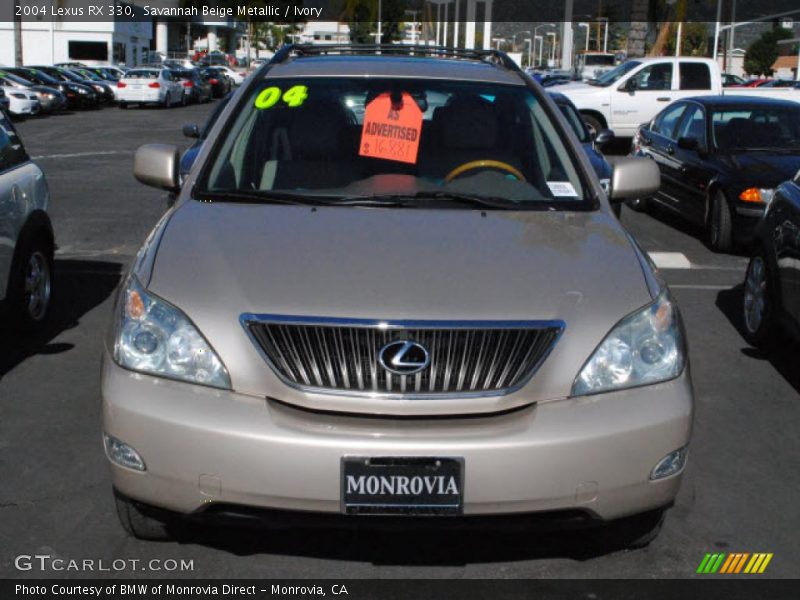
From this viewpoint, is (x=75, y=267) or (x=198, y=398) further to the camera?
(x=75, y=267)

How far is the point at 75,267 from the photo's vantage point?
9.65 meters

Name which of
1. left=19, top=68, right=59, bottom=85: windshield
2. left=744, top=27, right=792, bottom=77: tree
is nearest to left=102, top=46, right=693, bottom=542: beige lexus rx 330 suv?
left=19, top=68, right=59, bottom=85: windshield

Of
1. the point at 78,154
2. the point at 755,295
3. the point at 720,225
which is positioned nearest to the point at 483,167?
the point at 755,295

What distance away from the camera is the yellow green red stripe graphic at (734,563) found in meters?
4.00

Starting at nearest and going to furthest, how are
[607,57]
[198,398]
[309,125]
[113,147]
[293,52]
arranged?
[198,398]
[309,125]
[293,52]
[113,147]
[607,57]

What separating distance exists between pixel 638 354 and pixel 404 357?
790 millimetres

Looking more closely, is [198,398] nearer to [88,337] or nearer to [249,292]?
[249,292]

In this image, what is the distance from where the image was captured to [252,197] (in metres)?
4.54

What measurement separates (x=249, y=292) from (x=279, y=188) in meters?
1.19

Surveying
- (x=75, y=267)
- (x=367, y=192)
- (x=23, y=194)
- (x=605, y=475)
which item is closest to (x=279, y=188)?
(x=367, y=192)

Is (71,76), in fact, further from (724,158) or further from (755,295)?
(755,295)

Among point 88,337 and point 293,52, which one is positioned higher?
point 293,52

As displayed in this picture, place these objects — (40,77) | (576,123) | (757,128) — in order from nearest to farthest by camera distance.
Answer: (757,128)
(576,123)
(40,77)

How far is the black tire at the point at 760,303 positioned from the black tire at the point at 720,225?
3372mm
